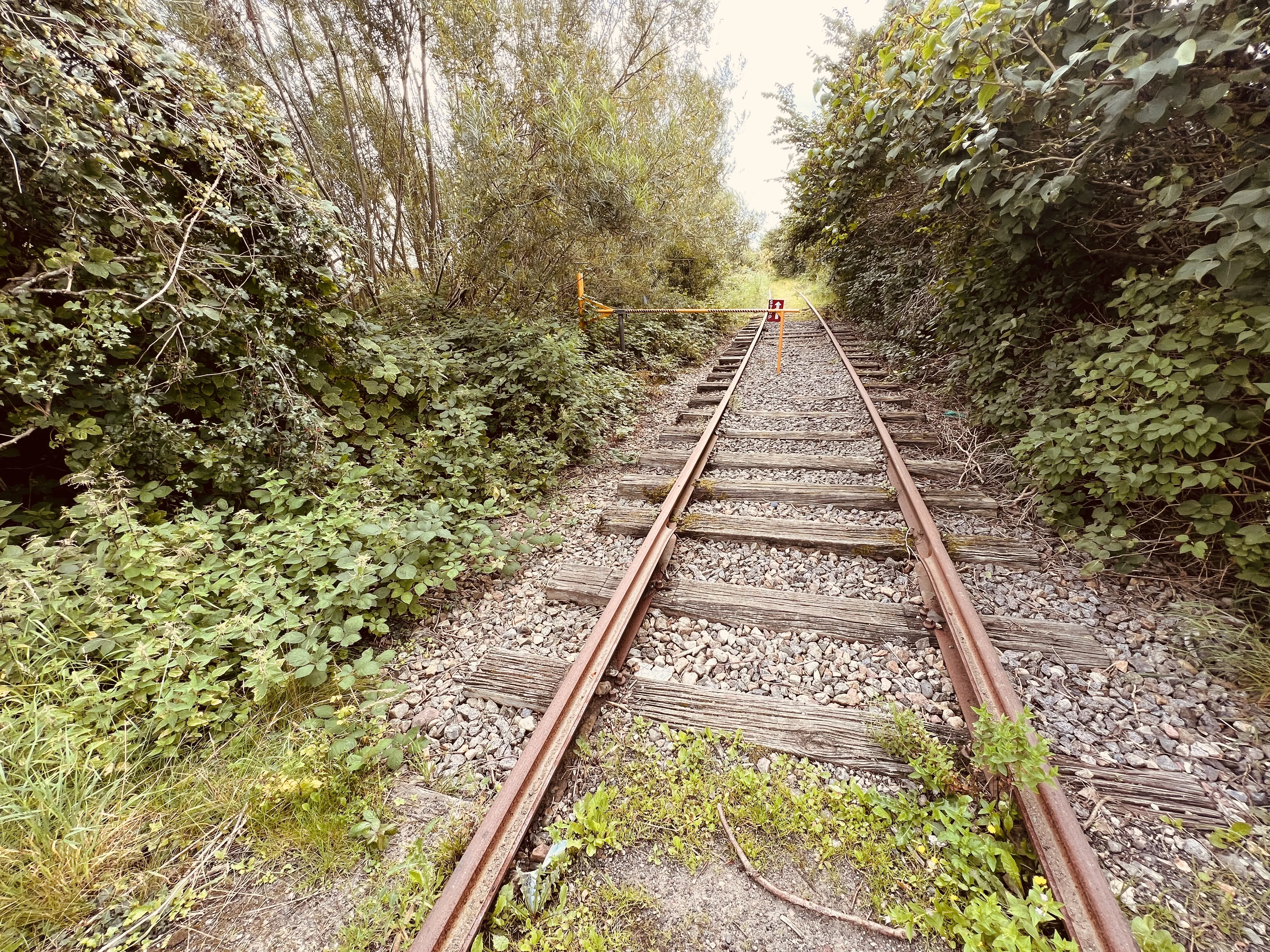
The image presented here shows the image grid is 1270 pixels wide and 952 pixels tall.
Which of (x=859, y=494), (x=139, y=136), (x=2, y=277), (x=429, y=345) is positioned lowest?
(x=859, y=494)

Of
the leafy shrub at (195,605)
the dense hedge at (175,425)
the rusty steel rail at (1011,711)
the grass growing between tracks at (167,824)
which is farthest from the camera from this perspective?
the dense hedge at (175,425)

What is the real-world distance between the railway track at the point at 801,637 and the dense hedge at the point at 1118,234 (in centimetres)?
67

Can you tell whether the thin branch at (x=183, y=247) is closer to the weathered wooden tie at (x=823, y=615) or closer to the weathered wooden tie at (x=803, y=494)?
the weathered wooden tie at (x=823, y=615)

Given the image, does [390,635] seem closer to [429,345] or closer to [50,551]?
[50,551]

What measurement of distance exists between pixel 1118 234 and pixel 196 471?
577 cm

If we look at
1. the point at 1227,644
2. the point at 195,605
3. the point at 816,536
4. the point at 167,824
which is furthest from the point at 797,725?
the point at 195,605

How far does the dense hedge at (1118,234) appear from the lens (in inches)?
78.8

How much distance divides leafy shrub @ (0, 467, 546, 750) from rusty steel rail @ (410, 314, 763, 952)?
0.85 metres

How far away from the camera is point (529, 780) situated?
5.03 ft

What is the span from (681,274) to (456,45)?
314 inches

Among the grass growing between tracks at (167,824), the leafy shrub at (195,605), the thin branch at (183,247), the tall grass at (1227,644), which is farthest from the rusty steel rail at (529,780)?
the thin branch at (183,247)

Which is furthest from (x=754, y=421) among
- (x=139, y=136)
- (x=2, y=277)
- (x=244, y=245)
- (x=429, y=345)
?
(x=2, y=277)

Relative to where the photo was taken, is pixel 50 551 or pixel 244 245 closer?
pixel 50 551

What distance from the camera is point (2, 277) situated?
84.2 inches
